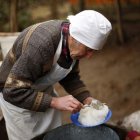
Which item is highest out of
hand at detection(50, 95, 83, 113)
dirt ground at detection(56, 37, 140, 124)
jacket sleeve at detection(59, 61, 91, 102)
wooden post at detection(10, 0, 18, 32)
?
hand at detection(50, 95, 83, 113)

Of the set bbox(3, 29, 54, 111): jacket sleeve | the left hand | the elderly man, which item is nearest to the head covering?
the elderly man

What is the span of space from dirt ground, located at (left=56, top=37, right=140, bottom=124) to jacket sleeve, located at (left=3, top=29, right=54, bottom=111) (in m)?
2.58

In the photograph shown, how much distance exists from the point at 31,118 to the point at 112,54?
505 cm

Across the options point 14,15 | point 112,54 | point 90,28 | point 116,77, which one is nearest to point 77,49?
point 90,28

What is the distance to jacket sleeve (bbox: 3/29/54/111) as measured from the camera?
2.89 metres

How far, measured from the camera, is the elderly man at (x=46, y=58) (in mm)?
2877

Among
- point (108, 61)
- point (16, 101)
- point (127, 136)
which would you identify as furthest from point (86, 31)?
point (108, 61)

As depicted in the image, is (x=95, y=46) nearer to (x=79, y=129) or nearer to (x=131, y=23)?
(x=79, y=129)

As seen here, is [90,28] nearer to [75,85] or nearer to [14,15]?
[75,85]

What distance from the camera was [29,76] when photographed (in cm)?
296

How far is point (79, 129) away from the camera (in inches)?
132

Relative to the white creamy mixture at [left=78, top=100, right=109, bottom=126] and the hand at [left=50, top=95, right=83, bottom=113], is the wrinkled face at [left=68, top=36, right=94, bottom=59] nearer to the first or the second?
the hand at [left=50, top=95, right=83, bottom=113]

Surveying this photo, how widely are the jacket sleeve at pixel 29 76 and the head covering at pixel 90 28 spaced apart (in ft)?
0.72

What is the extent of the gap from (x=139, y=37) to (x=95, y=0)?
1677 mm
